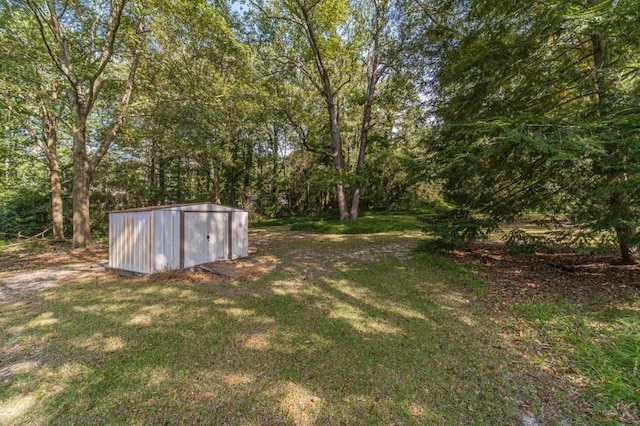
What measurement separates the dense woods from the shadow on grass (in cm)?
270

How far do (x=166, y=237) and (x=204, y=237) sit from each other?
1.04 metres

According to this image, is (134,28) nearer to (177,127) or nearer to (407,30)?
(177,127)

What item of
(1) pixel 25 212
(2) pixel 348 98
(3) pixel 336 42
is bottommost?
(1) pixel 25 212

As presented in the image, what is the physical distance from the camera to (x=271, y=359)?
299 cm

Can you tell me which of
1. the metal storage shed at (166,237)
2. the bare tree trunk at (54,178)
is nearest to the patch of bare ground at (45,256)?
the bare tree trunk at (54,178)

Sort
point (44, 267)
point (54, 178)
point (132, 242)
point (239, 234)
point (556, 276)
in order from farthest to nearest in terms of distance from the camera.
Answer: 1. point (54, 178)
2. point (239, 234)
3. point (44, 267)
4. point (132, 242)
5. point (556, 276)

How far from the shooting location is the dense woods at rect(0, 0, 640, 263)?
4.36 metres

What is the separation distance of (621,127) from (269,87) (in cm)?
1407

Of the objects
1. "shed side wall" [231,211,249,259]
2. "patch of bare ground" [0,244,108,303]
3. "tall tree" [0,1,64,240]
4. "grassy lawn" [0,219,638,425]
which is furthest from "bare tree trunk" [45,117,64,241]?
"shed side wall" [231,211,249,259]

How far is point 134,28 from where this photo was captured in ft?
29.7

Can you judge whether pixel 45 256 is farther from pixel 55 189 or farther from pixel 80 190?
pixel 55 189

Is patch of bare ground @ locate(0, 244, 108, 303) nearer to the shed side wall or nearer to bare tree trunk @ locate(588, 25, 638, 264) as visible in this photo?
the shed side wall

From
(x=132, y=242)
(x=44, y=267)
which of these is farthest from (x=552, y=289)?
(x=44, y=267)

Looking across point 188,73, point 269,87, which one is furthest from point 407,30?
point 188,73
